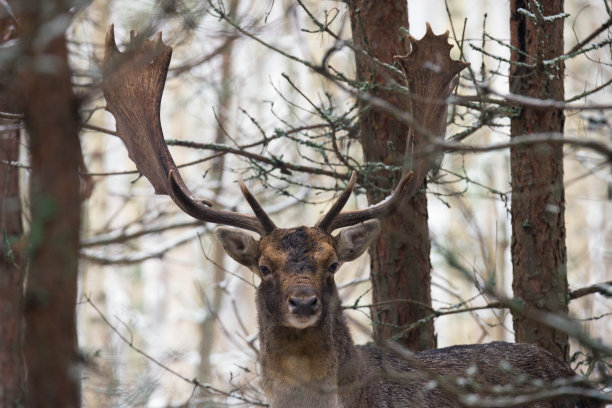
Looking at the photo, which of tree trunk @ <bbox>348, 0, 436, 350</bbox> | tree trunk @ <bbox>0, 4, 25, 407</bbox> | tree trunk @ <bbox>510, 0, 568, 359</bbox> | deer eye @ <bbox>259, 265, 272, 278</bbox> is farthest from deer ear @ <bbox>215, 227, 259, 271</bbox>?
tree trunk @ <bbox>510, 0, 568, 359</bbox>

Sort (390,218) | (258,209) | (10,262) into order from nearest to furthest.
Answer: (258,209) → (10,262) → (390,218)

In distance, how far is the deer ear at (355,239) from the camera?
280 inches

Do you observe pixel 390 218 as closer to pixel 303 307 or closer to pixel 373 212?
pixel 373 212

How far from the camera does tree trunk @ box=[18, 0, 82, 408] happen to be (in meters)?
3.65

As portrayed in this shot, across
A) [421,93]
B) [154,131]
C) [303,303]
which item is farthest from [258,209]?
[421,93]

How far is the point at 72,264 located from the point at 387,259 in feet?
15.8

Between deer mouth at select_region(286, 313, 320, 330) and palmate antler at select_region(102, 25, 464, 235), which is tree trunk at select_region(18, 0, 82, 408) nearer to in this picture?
deer mouth at select_region(286, 313, 320, 330)

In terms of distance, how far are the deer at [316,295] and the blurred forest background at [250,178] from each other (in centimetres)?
37

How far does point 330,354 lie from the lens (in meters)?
6.33

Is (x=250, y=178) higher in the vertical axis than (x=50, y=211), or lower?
higher

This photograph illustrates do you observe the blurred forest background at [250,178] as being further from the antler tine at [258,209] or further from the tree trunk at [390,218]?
the antler tine at [258,209]

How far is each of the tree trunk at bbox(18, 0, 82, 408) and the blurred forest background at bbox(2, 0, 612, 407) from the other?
20 cm

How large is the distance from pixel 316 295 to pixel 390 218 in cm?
223

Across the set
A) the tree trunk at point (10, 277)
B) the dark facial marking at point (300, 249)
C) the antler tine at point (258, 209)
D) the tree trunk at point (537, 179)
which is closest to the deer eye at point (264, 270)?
the dark facial marking at point (300, 249)
